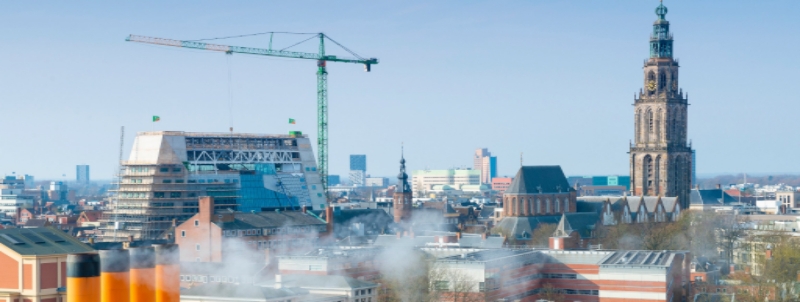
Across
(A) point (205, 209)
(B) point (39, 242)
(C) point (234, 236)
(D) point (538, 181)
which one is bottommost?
(C) point (234, 236)

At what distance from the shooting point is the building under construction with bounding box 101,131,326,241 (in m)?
130

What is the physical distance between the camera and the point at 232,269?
292 ft

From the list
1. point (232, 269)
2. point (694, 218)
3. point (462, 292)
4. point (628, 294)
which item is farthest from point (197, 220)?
point (694, 218)

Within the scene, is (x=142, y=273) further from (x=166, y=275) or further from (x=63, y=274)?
(x=63, y=274)

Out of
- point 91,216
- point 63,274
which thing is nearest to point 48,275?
point 63,274

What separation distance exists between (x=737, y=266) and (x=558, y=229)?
1792cm

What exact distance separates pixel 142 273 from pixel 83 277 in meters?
4.23

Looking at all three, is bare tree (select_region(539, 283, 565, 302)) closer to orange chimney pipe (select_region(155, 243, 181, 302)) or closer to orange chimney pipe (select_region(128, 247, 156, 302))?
orange chimney pipe (select_region(155, 243, 181, 302))

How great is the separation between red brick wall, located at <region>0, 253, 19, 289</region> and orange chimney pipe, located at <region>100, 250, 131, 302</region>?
8.53 metres

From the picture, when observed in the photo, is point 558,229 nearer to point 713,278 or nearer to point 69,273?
point 713,278

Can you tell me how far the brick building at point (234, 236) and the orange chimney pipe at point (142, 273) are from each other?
41.8 m

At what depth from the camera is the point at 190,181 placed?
132 m

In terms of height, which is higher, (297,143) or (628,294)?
(297,143)

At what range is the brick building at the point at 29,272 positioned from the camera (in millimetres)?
53531
